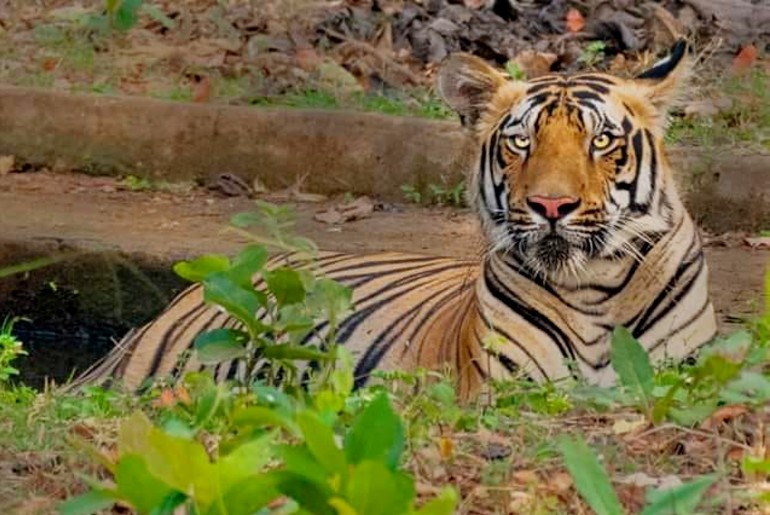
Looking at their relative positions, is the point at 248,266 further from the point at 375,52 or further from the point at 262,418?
the point at 375,52

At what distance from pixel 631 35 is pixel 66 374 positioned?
373 centimetres

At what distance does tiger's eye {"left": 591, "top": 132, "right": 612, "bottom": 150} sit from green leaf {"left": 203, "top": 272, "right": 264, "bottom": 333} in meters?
2.00

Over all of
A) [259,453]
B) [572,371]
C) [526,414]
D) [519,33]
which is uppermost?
[259,453]

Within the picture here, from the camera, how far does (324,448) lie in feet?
8.45

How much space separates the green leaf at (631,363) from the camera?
3.50m

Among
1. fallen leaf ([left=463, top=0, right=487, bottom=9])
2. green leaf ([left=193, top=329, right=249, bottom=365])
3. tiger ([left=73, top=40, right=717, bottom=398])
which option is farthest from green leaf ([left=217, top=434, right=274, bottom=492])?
fallen leaf ([left=463, top=0, right=487, bottom=9])

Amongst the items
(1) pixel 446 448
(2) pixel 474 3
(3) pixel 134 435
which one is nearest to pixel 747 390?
(1) pixel 446 448

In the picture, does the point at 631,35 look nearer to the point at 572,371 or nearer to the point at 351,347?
the point at 351,347

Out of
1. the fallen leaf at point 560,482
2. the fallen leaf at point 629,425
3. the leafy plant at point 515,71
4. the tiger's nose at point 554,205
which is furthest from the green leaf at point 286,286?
the leafy plant at point 515,71

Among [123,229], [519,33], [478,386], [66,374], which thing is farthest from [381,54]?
[478,386]

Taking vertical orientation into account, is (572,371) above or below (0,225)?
above

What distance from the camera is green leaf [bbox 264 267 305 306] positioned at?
12.1 ft

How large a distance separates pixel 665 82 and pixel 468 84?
59 centimetres

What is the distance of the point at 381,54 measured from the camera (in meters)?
9.47
